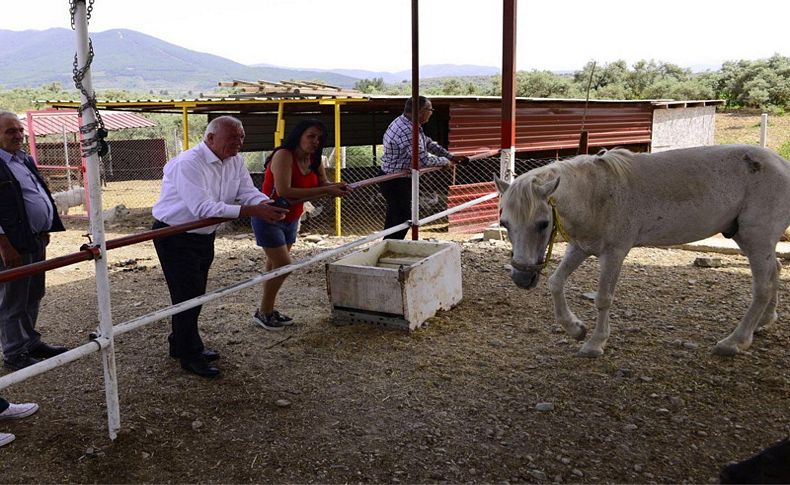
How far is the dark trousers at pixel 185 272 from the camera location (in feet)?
13.0

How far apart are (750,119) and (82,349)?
31.2 meters

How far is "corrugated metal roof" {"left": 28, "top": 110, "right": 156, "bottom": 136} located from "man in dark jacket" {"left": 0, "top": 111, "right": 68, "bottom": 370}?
31.5 feet

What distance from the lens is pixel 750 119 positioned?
2808cm

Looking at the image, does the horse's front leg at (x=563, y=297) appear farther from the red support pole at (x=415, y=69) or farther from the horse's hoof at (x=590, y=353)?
the red support pole at (x=415, y=69)

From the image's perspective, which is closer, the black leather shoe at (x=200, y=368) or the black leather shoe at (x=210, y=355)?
the black leather shoe at (x=200, y=368)

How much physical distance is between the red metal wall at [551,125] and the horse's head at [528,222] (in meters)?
8.70

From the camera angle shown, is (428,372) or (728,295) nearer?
(428,372)

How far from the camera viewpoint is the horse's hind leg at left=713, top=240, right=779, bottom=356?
4535 mm

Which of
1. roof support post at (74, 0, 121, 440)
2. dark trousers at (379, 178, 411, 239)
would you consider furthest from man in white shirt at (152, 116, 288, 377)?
dark trousers at (379, 178, 411, 239)

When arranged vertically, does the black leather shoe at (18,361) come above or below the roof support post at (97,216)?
below

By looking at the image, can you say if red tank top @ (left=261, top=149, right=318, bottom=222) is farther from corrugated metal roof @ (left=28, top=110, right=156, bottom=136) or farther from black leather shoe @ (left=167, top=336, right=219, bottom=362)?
corrugated metal roof @ (left=28, top=110, right=156, bottom=136)

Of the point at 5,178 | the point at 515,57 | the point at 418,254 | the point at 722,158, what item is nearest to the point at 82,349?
the point at 5,178

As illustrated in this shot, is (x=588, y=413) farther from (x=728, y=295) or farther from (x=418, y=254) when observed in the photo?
(x=728, y=295)

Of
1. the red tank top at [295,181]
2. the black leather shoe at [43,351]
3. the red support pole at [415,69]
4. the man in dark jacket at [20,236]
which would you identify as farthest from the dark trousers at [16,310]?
the red support pole at [415,69]
